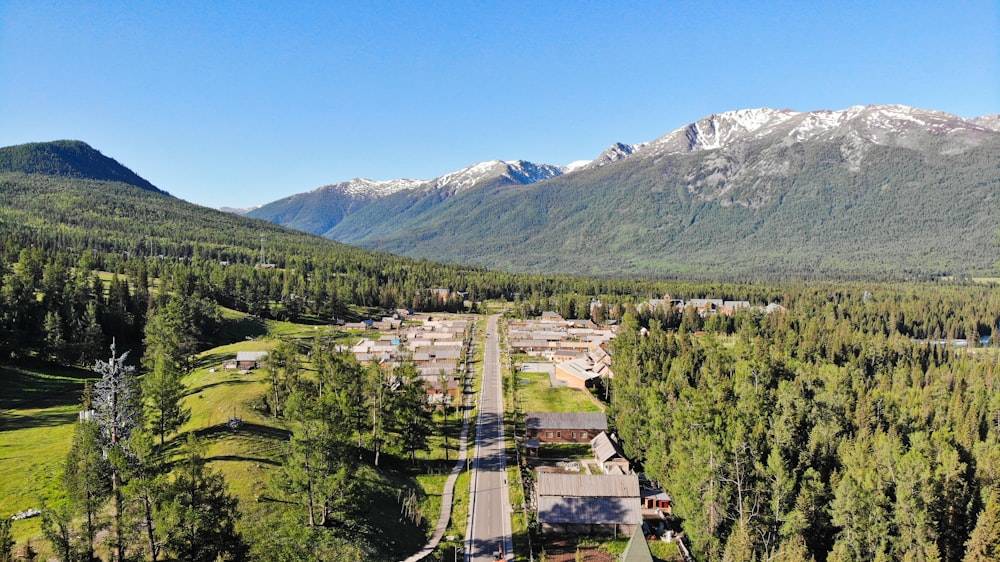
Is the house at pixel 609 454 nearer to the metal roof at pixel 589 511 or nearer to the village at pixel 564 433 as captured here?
the village at pixel 564 433

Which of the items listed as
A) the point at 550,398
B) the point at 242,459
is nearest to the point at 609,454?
the point at 550,398

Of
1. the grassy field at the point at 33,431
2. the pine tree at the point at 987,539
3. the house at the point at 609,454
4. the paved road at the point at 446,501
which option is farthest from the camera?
the house at the point at 609,454

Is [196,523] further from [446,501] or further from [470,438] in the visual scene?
[470,438]

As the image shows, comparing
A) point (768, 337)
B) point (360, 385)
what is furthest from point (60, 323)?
point (768, 337)

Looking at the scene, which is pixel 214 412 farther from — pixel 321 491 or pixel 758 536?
pixel 758 536

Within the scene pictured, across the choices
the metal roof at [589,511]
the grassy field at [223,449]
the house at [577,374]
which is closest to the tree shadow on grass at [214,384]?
the grassy field at [223,449]

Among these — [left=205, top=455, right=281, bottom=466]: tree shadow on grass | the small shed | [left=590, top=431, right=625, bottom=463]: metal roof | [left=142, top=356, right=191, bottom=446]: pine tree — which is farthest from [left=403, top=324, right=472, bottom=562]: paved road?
the small shed
